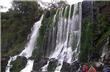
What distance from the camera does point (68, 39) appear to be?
27.5 m

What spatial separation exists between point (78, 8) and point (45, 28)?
447 centimetres

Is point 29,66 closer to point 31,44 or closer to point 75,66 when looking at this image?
point 31,44

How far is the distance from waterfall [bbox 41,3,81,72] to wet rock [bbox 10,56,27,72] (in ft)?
8.80

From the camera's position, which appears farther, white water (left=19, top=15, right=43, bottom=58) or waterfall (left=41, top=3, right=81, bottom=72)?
white water (left=19, top=15, right=43, bottom=58)

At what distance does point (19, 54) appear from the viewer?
32.7 meters

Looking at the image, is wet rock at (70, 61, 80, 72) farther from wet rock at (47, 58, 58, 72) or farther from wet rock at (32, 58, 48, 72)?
wet rock at (32, 58, 48, 72)

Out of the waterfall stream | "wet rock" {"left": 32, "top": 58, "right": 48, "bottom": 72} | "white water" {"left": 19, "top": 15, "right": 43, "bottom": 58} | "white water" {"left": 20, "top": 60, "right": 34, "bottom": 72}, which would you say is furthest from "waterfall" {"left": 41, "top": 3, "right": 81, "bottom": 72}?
"white water" {"left": 19, "top": 15, "right": 43, "bottom": 58}

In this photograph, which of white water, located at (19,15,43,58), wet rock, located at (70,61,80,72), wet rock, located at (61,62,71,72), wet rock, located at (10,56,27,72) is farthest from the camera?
white water, located at (19,15,43,58)

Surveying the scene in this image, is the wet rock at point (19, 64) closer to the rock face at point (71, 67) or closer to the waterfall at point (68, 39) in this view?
the waterfall at point (68, 39)

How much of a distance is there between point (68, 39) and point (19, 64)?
5.04 metres


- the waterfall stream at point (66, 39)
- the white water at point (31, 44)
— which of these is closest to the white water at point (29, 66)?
the waterfall stream at point (66, 39)

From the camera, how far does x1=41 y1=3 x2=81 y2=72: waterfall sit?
26.0 meters

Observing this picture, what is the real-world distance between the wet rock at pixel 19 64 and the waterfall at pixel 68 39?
268 cm

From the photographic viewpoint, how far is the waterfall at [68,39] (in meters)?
26.0
